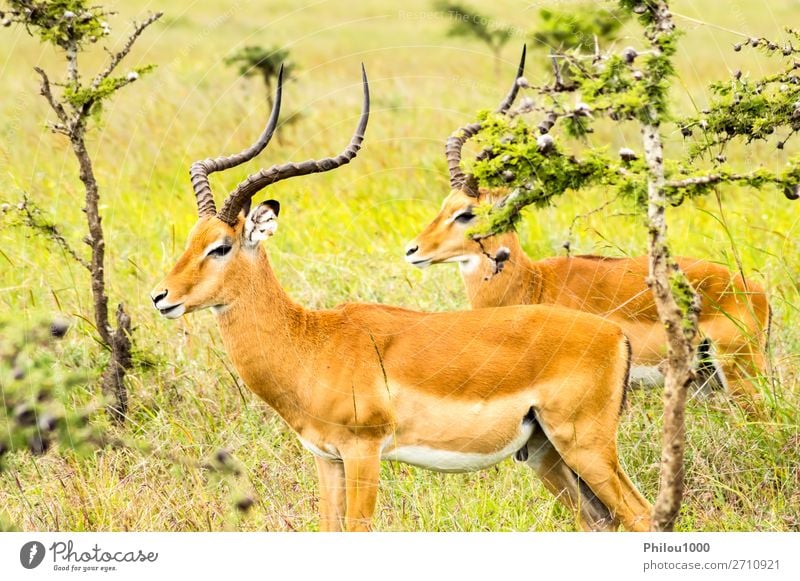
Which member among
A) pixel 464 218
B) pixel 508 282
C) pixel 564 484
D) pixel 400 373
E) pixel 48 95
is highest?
pixel 48 95

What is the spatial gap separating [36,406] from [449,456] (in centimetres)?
254

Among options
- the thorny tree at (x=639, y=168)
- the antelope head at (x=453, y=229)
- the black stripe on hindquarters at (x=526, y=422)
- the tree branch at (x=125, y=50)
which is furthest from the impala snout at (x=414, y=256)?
the thorny tree at (x=639, y=168)

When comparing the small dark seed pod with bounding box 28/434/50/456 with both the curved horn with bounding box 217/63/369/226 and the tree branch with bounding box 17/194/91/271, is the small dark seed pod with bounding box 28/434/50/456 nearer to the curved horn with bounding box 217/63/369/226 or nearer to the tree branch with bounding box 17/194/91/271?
the tree branch with bounding box 17/194/91/271

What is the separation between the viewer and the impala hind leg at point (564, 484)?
5539 millimetres

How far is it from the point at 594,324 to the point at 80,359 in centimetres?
344

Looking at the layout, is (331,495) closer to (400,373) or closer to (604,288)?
(400,373)

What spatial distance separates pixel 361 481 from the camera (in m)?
5.04

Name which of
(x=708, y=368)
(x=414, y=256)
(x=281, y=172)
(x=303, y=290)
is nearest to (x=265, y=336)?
(x=281, y=172)

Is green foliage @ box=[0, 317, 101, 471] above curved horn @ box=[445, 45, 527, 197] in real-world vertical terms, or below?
below

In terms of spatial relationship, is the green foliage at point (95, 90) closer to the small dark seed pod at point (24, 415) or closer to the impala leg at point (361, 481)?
the small dark seed pod at point (24, 415)

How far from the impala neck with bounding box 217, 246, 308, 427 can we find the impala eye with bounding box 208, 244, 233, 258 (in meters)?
0.10

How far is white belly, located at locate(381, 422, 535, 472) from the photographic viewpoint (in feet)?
17.1

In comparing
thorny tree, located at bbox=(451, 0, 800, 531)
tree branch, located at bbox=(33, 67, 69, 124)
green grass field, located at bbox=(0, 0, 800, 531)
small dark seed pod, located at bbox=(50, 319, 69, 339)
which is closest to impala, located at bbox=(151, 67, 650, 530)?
green grass field, located at bbox=(0, 0, 800, 531)
